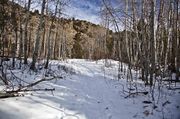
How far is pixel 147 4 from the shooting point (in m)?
13.9

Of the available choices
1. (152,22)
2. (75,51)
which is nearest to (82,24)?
(75,51)

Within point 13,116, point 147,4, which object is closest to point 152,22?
point 147,4

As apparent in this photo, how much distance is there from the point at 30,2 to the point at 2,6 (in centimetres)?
1109

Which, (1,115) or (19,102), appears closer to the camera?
(1,115)

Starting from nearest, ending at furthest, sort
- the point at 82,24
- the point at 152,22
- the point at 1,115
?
the point at 1,115 → the point at 152,22 → the point at 82,24

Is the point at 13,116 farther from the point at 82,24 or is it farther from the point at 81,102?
the point at 82,24

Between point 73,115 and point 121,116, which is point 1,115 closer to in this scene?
point 73,115

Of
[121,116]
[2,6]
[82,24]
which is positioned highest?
[82,24]

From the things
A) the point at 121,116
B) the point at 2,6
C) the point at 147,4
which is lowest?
the point at 121,116

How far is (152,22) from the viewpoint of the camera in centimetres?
1164

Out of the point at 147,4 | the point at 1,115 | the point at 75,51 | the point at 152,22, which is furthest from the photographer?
the point at 75,51

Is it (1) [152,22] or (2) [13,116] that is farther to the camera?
(1) [152,22]

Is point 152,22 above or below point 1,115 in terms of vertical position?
above

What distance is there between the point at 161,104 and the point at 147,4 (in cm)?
691
